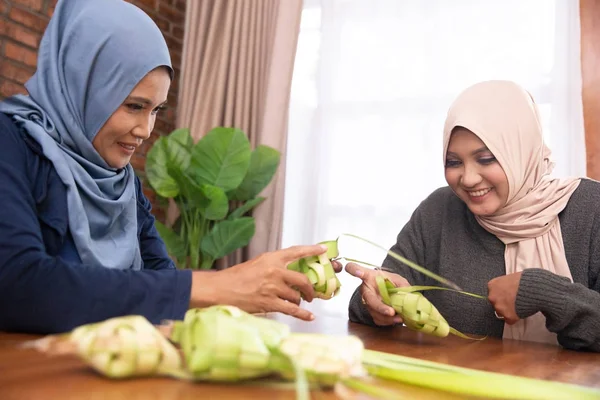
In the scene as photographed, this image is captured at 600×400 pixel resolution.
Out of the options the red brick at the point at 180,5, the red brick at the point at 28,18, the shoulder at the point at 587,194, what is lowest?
the shoulder at the point at 587,194

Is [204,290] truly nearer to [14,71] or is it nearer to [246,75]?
[14,71]

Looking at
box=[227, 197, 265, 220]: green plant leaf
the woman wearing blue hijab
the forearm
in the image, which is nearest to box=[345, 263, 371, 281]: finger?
the woman wearing blue hijab

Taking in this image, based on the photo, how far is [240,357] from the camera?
504mm

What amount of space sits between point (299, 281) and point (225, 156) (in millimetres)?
1897

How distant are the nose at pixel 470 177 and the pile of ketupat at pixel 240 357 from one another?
1085 millimetres

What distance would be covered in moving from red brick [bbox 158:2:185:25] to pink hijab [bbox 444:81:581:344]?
95.6 inches

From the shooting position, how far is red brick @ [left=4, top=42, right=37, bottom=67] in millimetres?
2572

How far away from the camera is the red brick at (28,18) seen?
102 inches

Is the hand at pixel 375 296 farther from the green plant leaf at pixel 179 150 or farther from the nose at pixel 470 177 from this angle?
the green plant leaf at pixel 179 150

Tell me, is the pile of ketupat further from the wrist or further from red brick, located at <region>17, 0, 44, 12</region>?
red brick, located at <region>17, 0, 44, 12</region>

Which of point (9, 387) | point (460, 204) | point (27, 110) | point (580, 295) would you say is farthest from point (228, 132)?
point (9, 387)

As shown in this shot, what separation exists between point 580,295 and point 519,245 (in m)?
0.37

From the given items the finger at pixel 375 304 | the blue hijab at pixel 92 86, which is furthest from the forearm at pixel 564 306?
the blue hijab at pixel 92 86

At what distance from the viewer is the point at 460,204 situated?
184 centimetres
